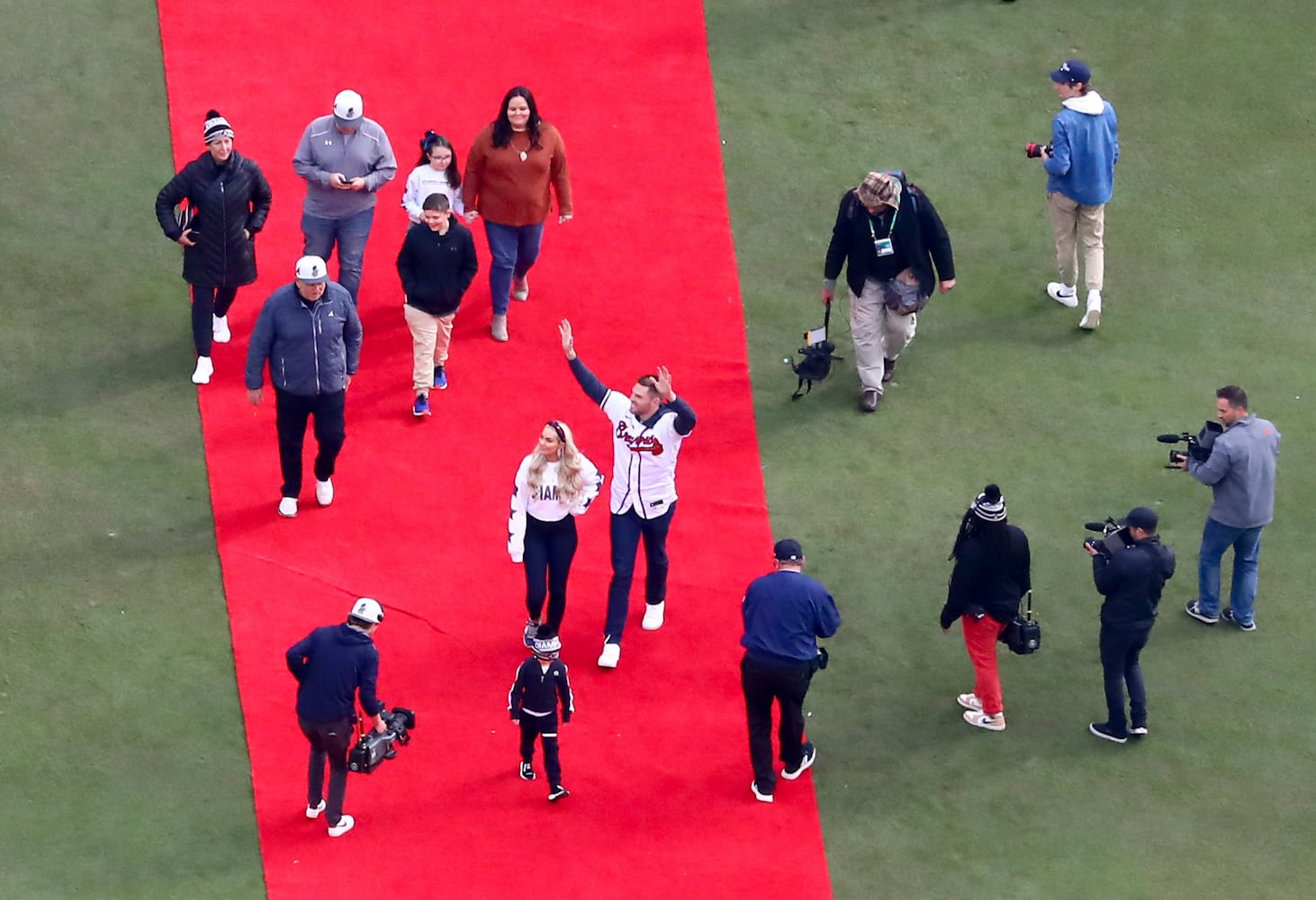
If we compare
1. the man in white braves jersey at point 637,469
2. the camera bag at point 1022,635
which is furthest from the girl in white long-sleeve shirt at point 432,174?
the camera bag at point 1022,635

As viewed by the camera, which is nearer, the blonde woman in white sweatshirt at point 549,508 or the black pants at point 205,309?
the blonde woman in white sweatshirt at point 549,508

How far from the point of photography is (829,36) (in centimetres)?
1847

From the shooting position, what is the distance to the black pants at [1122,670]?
12.7m

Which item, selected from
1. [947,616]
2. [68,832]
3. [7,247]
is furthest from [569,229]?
[68,832]

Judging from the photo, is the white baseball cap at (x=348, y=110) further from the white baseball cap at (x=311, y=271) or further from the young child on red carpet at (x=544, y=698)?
the young child on red carpet at (x=544, y=698)

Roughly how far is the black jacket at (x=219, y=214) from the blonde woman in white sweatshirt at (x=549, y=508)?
3319 millimetres

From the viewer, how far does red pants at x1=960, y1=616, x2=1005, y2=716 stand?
12.8m

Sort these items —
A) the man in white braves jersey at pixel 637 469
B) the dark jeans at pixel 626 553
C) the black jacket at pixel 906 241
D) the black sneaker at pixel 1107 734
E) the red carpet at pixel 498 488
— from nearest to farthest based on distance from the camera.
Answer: the red carpet at pixel 498 488 < the man in white braves jersey at pixel 637 469 < the black sneaker at pixel 1107 734 < the dark jeans at pixel 626 553 < the black jacket at pixel 906 241

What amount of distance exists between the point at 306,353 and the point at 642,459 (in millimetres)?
2401

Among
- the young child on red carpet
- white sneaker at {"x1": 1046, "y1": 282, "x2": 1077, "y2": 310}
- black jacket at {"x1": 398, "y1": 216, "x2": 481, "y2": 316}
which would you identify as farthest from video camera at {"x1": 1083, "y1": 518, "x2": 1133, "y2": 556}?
black jacket at {"x1": 398, "y1": 216, "x2": 481, "y2": 316}

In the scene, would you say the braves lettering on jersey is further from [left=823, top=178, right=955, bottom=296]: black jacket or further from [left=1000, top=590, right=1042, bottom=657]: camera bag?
[left=823, top=178, right=955, bottom=296]: black jacket

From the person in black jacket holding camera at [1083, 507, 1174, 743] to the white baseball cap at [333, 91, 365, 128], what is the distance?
6.10 meters

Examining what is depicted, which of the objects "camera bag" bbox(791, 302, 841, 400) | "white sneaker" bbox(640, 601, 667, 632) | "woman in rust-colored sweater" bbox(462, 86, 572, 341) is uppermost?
"woman in rust-colored sweater" bbox(462, 86, 572, 341)

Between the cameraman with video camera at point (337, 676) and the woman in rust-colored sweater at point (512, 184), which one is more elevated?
the woman in rust-colored sweater at point (512, 184)
